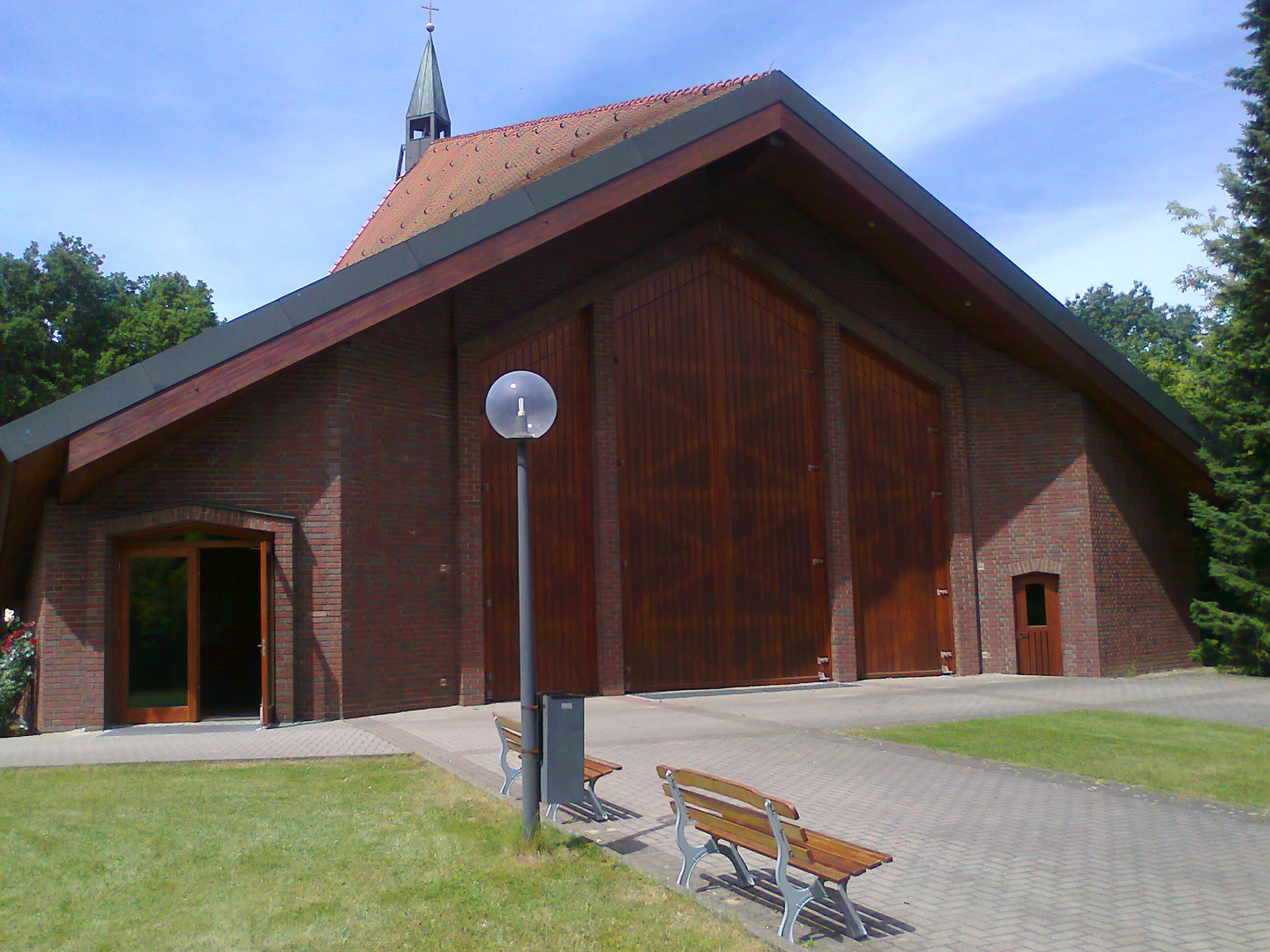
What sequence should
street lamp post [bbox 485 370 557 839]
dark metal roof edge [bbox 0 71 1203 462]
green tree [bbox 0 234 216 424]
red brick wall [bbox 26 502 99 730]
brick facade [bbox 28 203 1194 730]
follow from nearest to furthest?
Result: street lamp post [bbox 485 370 557 839] < dark metal roof edge [bbox 0 71 1203 462] < red brick wall [bbox 26 502 99 730] < brick facade [bbox 28 203 1194 730] < green tree [bbox 0 234 216 424]

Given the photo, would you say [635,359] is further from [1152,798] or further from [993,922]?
[993,922]

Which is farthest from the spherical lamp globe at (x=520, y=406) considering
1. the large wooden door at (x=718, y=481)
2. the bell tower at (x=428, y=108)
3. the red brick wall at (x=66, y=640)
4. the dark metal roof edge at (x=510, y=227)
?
the bell tower at (x=428, y=108)

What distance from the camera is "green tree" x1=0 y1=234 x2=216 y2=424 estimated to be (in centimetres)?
3709

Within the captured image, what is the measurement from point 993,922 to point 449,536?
1084 cm

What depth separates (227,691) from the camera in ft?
46.0

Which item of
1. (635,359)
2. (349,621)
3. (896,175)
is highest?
(896,175)

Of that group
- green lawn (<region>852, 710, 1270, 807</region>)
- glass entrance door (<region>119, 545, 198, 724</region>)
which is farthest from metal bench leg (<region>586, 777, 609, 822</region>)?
glass entrance door (<region>119, 545, 198, 724</region>)

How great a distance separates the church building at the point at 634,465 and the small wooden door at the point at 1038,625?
1.9 inches

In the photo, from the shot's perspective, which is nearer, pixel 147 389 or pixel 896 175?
pixel 147 389

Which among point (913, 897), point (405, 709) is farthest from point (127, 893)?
point (405, 709)

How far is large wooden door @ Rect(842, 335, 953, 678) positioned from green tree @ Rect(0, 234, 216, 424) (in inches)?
1131

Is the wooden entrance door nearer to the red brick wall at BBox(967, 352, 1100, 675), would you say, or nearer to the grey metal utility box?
the grey metal utility box

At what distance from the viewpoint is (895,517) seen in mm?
18344

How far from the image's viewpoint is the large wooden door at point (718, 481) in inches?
649
